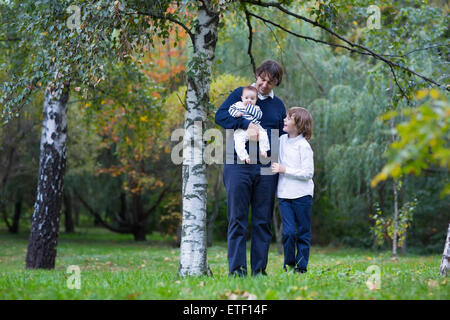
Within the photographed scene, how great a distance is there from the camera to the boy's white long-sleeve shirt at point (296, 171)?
173 inches

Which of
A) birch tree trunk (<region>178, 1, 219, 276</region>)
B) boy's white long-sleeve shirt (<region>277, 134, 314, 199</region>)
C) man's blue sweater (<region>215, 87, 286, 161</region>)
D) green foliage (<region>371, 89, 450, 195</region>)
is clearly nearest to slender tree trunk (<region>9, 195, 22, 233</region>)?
birch tree trunk (<region>178, 1, 219, 276</region>)

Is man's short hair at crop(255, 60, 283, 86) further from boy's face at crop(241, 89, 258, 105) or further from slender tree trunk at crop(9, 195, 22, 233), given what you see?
slender tree trunk at crop(9, 195, 22, 233)

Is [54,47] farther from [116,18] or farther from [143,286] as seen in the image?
[143,286]

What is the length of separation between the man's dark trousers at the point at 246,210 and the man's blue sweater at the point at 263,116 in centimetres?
20

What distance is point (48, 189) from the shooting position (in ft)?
26.5

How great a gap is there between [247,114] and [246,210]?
86cm

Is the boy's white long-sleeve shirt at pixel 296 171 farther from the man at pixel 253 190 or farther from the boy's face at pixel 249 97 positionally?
the boy's face at pixel 249 97

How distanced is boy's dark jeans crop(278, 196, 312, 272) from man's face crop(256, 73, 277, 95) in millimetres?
1032

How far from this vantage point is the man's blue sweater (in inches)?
166

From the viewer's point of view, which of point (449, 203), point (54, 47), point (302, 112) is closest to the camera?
point (302, 112)

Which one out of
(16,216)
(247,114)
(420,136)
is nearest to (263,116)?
(247,114)
